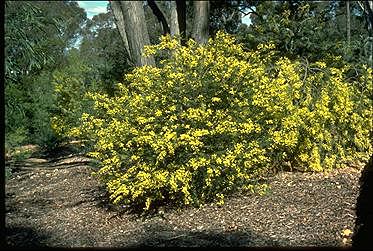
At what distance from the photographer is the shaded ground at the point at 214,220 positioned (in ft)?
15.0

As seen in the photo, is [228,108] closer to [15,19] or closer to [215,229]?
[215,229]

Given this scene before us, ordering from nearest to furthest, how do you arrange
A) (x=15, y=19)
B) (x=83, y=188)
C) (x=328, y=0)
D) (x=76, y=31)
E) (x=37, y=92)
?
(x=15, y=19)
(x=83, y=188)
(x=37, y=92)
(x=328, y=0)
(x=76, y=31)

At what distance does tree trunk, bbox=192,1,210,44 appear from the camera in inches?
342

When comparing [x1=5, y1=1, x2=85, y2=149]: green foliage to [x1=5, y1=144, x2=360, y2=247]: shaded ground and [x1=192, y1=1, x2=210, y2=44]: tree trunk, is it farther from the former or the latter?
[x1=192, y1=1, x2=210, y2=44]: tree trunk

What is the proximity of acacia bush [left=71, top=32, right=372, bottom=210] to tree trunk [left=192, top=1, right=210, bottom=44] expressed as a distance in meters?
2.24

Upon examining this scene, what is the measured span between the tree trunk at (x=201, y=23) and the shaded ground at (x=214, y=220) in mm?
3197

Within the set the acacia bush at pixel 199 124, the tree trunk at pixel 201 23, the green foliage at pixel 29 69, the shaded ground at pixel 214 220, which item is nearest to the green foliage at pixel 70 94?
the green foliage at pixel 29 69

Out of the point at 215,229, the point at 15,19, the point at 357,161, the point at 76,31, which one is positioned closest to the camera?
the point at 215,229

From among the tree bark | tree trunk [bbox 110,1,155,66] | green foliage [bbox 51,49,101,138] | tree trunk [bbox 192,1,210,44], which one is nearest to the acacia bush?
tree trunk [bbox 110,1,155,66]

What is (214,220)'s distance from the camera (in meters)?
5.29

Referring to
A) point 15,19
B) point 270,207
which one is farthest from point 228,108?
point 15,19

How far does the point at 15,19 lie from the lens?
21.2ft

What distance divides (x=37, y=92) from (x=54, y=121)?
3.74 metres

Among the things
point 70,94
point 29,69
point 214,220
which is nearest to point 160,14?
point 29,69
